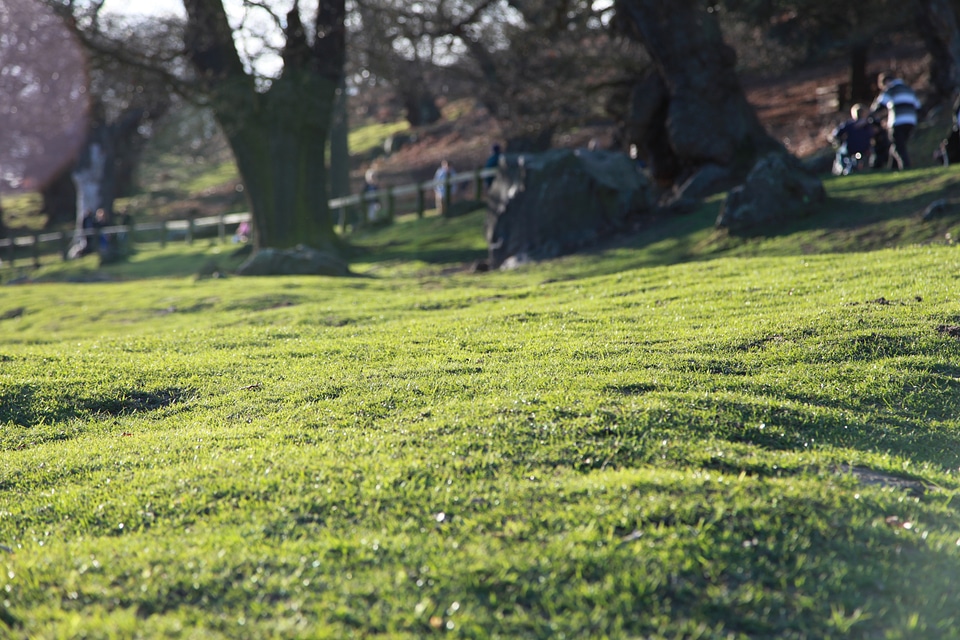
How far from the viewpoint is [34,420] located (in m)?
7.52

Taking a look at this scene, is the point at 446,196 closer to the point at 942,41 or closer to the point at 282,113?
the point at 282,113

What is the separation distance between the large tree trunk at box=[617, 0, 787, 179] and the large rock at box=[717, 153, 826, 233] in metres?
4.97

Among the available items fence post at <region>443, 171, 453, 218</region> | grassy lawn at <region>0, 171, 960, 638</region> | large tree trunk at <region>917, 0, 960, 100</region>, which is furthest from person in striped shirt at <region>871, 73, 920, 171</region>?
fence post at <region>443, 171, 453, 218</region>

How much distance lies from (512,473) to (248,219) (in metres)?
33.1

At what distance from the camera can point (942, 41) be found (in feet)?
76.2

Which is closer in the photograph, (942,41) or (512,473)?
(512,473)

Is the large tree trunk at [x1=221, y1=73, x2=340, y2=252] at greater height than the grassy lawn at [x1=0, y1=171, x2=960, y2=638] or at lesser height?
greater

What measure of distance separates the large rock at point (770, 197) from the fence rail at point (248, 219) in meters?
12.3

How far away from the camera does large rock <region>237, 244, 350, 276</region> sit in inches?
774

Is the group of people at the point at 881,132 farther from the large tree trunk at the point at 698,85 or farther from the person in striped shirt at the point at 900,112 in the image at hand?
the large tree trunk at the point at 698,85

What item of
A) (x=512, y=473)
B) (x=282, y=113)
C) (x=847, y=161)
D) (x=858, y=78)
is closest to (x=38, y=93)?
(x=282, y=113)

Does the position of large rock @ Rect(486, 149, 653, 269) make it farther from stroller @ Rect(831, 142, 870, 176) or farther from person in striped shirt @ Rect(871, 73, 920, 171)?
person in striped shirt @ Rect(871, 73, 920, 171)

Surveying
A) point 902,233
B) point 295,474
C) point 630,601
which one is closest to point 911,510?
point 630,601

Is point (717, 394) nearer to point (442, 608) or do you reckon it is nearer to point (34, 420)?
point (442, 608)
